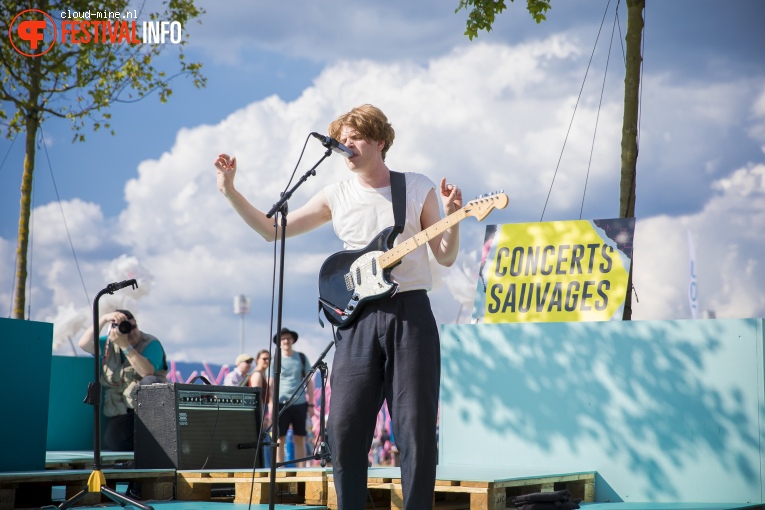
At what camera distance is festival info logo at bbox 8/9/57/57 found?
41.2 feet

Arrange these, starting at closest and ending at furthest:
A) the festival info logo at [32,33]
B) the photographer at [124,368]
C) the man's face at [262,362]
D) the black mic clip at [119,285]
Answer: the black mic clip at [119,285]
the photographer at [124,368]
the man's face at [262,362]
the festival info logo at [32,33]

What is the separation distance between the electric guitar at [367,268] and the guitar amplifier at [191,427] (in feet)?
10.3

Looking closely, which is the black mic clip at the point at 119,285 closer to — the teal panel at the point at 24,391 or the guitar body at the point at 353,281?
the teal panel at the point at 24,391

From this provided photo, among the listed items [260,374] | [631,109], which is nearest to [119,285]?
[631,109]

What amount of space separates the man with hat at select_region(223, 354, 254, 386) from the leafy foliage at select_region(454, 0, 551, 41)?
494 centimetres

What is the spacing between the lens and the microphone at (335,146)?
3.72m

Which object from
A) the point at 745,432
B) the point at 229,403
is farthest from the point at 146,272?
the point at 745,432

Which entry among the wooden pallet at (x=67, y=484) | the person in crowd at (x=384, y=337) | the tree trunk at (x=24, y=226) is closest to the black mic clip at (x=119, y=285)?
the wooden pallet at (x=67, y=484)

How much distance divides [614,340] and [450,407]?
1416 mm

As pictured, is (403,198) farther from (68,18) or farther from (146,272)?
(146,272)

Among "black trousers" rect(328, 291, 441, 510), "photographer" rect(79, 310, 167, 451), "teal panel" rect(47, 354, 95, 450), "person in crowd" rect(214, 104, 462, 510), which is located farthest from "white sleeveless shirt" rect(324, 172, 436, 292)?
"teal panel" rect(47, 354, 95, 450)

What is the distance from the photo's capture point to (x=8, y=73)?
496 inches

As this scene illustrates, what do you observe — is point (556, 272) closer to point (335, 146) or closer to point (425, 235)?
point (425, 235)

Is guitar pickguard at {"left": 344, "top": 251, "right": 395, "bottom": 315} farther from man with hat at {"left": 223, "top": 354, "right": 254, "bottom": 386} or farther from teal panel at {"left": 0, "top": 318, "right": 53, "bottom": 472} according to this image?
man with hat at {"left": 223, "top": 354, "right": 254, "bottom": 386}
